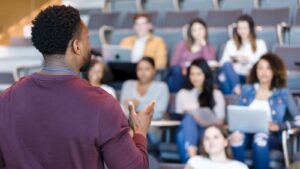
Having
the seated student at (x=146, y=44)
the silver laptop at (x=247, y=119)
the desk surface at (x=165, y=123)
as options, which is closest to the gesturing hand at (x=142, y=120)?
the silver laptop at (x=247, y=119)

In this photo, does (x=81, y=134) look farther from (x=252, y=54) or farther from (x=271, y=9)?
(x=271, y=9)

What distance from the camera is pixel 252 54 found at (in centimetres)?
294

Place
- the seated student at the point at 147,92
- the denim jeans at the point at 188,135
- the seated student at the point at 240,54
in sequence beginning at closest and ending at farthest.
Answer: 1. the denim jeans at the point at 188,135
2. the seated student at the point at 147,92
3. the seated student at the point at 240,54

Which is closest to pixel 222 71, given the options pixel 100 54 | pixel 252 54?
pixel 252 54

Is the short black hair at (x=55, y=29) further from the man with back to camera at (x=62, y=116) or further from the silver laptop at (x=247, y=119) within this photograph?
the silver laptop at (x=247, y=119)

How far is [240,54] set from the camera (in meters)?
2.95

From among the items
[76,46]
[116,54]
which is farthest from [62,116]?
[116,54]

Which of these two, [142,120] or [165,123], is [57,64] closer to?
[142,120]

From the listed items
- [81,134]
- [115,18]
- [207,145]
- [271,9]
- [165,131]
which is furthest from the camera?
[115,18]

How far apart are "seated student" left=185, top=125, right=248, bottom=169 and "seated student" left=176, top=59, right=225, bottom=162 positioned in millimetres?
248

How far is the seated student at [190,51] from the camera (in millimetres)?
2971

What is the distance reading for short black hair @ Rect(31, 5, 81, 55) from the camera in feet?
2.98

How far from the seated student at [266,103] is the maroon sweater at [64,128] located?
4.83ft

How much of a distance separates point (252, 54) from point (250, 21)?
18 cm
